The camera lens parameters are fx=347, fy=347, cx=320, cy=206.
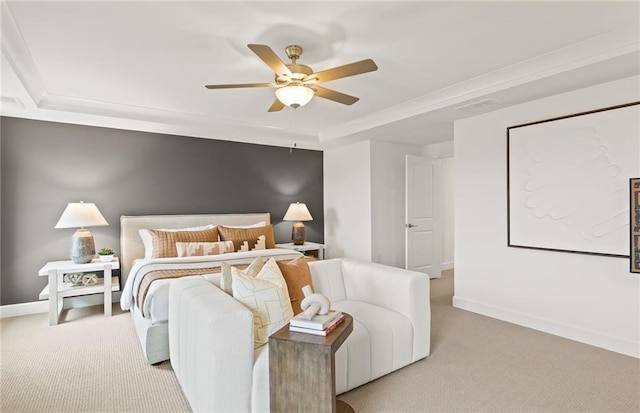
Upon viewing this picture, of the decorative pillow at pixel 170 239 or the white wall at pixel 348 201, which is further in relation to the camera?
the white wall at pixel 348 201

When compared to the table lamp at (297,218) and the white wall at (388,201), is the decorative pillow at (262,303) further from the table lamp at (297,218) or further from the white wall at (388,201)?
the white wall at (388,201)

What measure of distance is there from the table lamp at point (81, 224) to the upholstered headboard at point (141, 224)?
371 mm

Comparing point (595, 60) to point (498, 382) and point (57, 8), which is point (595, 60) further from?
point (57, 8)

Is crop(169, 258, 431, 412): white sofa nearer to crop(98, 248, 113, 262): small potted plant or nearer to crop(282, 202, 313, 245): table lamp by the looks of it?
crop(98, 248, 113, 262): small potted plant

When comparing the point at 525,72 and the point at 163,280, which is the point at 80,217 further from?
the point at 525,72

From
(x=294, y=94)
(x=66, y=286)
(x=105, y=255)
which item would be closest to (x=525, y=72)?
(x=294, y=94)

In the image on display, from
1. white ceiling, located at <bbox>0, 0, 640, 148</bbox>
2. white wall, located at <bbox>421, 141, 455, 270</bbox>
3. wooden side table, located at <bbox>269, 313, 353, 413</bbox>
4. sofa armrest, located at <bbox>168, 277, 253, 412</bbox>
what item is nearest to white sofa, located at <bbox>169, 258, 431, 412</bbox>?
sofa armrest, located at <bbox>168, 277, 253, 412</bbox>

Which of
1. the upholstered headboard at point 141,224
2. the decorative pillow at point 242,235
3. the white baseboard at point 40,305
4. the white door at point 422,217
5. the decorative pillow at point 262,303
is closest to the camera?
the decorative pillow at point 262,303

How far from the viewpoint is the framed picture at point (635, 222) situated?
2688mm

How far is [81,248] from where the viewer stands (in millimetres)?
3811

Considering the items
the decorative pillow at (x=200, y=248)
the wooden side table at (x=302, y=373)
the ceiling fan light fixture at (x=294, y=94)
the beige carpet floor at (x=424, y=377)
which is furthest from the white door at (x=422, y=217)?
the wooden side table at (x=302, y=373)

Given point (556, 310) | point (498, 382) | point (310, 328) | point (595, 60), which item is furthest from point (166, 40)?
point (556, 310)

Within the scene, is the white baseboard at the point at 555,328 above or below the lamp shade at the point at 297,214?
below

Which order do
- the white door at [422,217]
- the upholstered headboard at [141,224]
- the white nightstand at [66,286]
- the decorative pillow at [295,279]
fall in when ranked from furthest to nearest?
the white door at [422,217] < the upholstered headboard at [141,224] < the white nightstand at [66,286] < the decorative pillow at [295,279]
